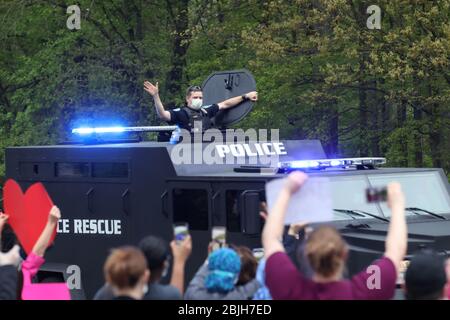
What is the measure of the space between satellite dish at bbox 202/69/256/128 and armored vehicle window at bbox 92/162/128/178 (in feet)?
5.42

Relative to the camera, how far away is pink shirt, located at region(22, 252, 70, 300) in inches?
259

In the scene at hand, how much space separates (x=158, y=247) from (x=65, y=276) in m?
5.21

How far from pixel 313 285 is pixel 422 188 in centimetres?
517

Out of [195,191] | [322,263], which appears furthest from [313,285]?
[195,191]

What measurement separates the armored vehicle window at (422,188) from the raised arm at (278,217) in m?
4.49

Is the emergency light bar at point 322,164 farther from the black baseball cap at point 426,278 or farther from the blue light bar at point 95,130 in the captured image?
the black baseball cap at point 426,278

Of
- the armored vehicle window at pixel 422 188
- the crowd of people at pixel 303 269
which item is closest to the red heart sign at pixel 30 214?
the armored vehicle window at pixel 422 188

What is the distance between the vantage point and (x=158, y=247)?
540cm

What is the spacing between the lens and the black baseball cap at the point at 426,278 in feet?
15.4

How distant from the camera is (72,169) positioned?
10570 mm

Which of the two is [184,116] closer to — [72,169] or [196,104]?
[196,104]
